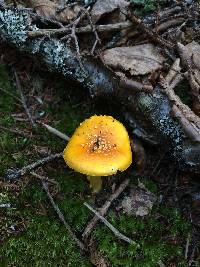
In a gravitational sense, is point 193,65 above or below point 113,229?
above

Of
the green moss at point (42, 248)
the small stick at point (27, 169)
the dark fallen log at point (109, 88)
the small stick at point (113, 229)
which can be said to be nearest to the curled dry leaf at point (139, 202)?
the small stick at point (113, 229)

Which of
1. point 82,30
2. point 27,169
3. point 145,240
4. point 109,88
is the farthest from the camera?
point 82,30

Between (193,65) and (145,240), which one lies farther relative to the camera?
(193,65)

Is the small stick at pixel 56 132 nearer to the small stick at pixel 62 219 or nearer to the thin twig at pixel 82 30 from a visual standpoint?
the small stick at pixel 62 219

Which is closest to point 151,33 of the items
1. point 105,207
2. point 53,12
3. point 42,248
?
point 53,12

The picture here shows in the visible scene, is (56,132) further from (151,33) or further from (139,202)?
(151,33)

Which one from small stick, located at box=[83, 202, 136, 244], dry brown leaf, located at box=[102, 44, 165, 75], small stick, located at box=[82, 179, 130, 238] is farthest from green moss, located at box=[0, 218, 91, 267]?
dry brown leaf, located at box=[102, 44, 165, 75]

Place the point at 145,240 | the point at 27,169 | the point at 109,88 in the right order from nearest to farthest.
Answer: the point at 145,240, the point at 27,169, the point at 109,88
